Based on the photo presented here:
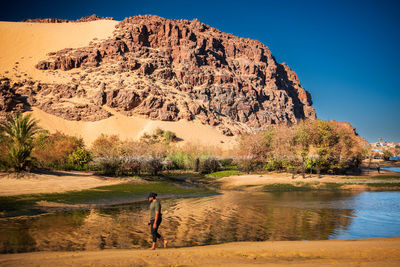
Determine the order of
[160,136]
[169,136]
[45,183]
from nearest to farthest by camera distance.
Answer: [45,183] < [169,136] < [160,136]

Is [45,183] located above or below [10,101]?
below

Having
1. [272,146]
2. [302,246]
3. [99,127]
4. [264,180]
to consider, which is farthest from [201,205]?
[99,127]

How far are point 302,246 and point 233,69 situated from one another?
4926 inches

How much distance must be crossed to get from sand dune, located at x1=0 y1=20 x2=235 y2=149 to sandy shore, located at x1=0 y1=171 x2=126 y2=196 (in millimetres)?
44736

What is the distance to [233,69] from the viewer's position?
12975 centimetres

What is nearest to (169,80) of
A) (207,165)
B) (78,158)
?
(207,165)

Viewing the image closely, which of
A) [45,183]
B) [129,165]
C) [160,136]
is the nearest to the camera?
[45,183]

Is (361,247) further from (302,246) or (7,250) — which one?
(7,250)

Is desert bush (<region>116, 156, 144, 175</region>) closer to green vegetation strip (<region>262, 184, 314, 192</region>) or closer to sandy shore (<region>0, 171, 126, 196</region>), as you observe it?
sandy shore (<region>0, 171, 126, 196</region>)

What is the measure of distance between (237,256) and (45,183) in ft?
59.1

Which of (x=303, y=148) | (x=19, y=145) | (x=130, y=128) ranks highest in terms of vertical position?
(x=130, y=128)

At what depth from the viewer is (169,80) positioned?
104 metres

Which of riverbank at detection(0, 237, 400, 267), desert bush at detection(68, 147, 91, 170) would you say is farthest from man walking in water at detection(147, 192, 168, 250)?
desert bush at detection(68, 147, 91, 170)

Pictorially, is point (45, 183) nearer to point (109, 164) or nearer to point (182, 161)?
point (109, 164)
